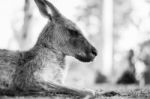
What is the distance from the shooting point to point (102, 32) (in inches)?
1113

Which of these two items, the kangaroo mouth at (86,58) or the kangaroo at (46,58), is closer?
the kangaroo at (46,58)

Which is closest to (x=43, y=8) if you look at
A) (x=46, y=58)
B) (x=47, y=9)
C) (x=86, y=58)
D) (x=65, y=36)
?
(x=47, y=9)

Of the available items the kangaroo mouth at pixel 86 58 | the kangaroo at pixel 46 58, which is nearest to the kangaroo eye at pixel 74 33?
the kangaroo at pixel 46 58

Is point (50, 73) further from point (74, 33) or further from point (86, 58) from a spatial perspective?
point (74, 33)

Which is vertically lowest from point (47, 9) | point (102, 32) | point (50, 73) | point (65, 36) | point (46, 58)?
point (50, 73)

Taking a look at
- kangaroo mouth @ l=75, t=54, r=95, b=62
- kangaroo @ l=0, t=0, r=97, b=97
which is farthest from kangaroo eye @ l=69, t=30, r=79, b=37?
kangaroo mouth @ l=75, t=54, r=95, b=62

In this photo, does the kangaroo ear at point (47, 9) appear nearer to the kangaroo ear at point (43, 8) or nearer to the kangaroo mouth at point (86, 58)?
the kangaroo ear at point (43, 8)

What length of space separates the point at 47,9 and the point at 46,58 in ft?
2.87

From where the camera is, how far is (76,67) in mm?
32406

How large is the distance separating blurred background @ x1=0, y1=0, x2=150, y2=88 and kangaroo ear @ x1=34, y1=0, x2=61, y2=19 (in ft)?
2.75

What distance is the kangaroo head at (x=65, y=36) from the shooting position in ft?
20.9

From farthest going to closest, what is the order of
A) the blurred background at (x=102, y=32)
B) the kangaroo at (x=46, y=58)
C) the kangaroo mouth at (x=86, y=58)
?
the blurred background at (x=102, y=32) < the kangaroo mouth at (x=86, y=58) < the kangaroo at (x=46, y=58)

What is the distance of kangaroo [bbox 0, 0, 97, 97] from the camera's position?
227 inches

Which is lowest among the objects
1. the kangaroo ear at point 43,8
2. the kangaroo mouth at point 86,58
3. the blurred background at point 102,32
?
the kangaroo mouth at point 86,58
